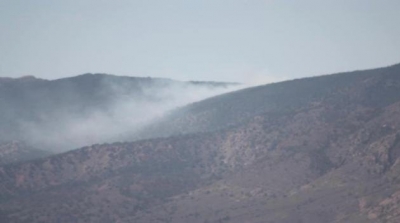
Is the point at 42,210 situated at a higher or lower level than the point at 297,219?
higher

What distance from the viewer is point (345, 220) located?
6201 inches

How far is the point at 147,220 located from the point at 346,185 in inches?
2890

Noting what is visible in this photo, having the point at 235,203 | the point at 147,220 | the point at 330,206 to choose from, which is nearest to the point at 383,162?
the point at 330,206

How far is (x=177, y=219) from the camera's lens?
19238cm

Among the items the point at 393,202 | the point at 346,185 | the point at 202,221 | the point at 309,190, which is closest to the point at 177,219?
the point at 202,221

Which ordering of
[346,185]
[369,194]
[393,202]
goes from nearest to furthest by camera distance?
[393,202] → [369,194] → [346,185]

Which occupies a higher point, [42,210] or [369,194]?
[42,210]

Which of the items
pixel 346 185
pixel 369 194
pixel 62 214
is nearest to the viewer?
pixel 369 194

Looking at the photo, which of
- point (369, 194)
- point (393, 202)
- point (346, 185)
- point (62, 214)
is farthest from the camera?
point (62, 214)

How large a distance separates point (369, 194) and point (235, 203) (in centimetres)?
5140

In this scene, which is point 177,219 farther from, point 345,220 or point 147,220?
point 345,220

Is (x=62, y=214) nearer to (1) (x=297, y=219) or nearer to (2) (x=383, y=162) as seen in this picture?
(1) (x=297, y=219)

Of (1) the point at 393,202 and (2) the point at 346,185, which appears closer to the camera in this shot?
(1) the point at 393,202

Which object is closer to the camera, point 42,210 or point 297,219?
point 297,219
